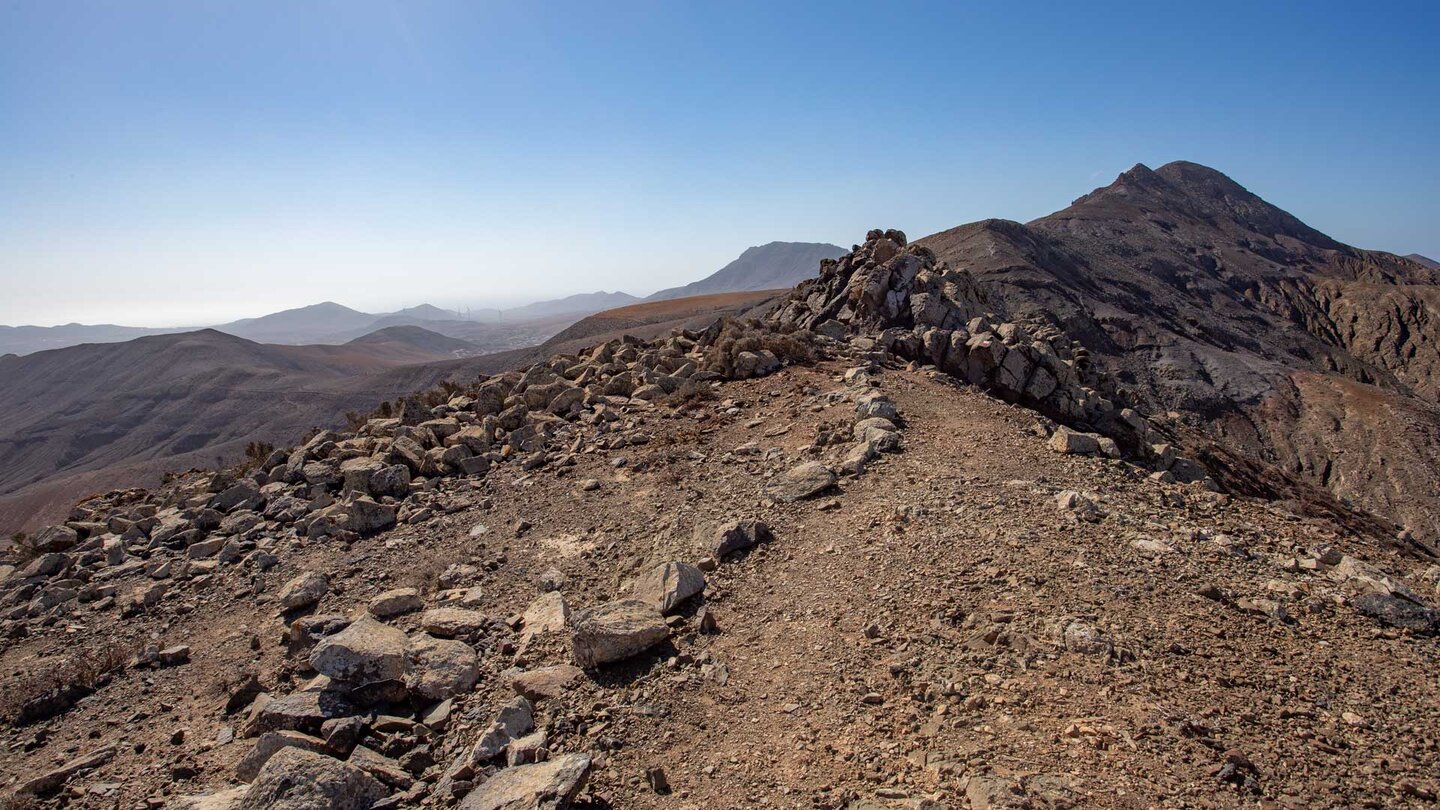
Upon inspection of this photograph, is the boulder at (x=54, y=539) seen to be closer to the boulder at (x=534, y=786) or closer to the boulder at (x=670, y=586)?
the boulder at (x=670, y=586)

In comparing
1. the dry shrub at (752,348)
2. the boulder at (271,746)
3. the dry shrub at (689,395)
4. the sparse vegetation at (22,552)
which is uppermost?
the dry shrub at (752,348)

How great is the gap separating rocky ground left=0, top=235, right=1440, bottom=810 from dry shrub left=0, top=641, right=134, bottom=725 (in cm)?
3

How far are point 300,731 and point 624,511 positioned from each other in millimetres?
4007

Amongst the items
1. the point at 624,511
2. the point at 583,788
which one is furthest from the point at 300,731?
the point at 624,511

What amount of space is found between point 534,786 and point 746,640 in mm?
1977

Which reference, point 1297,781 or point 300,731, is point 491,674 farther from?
point 1297,781

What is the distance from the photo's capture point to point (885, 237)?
17.7 meters

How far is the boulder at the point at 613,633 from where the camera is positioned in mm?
5152

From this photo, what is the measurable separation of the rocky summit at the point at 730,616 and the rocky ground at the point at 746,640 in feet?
0.09

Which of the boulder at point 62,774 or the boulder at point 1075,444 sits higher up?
the boulder at point 1075,444

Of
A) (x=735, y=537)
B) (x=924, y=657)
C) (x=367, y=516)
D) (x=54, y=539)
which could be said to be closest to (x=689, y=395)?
(x=735, y=537)

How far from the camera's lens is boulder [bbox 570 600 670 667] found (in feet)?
16.9

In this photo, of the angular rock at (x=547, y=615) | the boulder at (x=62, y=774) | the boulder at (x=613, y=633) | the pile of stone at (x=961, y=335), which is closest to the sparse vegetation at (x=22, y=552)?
the boulder at (x=62, y=774)

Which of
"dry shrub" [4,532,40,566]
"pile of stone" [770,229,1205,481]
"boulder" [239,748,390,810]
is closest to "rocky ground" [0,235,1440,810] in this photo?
"boulder" [239,748,390,810]
